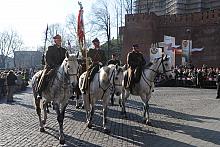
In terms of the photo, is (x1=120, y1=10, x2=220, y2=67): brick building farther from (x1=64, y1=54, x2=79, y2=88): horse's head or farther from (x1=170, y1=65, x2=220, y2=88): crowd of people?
(x1=64, y1=54, x2=79, y2=88): horse's head

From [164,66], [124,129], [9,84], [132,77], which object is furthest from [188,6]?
[124,129]

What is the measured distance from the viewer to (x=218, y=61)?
1871 inches

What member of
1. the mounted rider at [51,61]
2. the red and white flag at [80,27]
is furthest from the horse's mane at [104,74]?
the red and white flag at [80,27]

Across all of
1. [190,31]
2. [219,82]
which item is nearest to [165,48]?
[190,31]

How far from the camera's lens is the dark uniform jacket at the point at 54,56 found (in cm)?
1095

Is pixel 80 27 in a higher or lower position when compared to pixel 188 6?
lower

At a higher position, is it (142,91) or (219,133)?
(142,91)

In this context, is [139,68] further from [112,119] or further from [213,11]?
[213,11]

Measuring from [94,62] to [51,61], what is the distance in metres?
1.93

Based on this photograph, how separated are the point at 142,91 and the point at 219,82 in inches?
442

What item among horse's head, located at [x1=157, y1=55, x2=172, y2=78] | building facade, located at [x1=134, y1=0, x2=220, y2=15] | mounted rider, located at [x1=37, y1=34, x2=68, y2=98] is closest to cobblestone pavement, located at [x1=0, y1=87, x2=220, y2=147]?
mounted rider, located at [x1=37, y1=34, x2=68, y2=98]

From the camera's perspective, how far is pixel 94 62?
12.4 m

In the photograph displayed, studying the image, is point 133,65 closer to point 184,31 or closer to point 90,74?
point 90,74

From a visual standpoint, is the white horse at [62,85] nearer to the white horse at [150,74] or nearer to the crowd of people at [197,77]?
the white horse at [150,74]
